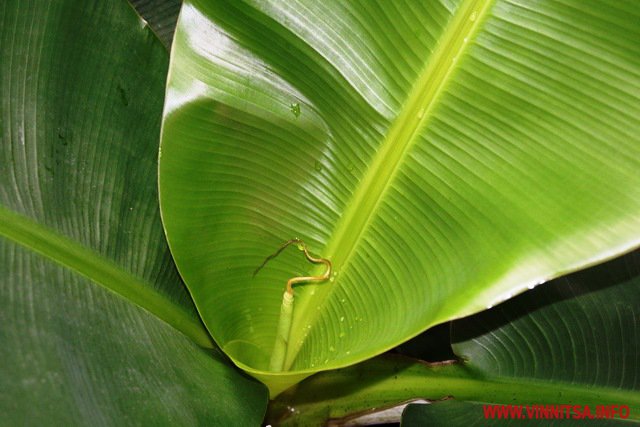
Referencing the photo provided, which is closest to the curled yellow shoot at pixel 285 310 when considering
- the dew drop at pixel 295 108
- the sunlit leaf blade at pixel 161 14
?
the dew drop at pixel 295 108

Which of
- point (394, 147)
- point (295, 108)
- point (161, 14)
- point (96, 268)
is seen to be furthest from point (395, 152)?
point (161, 14)

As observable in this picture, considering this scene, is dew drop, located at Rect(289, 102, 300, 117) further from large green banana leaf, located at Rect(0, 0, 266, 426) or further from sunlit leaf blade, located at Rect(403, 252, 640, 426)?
sunlit leaf blade, located at Rect(403, 252, 640, 426)

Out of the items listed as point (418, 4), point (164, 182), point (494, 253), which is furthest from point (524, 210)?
point (164, 182)

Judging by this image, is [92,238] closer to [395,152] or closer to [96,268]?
[96,268]

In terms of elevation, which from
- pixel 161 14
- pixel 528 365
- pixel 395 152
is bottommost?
pixel 528 365

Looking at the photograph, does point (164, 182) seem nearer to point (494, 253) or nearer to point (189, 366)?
point (189, 366)

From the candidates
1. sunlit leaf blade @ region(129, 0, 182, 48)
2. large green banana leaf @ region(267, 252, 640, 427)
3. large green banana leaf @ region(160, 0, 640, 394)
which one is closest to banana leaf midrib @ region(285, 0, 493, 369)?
large green banana leaf @ region(160, 0, 640, 394)

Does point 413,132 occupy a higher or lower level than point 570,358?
higher
